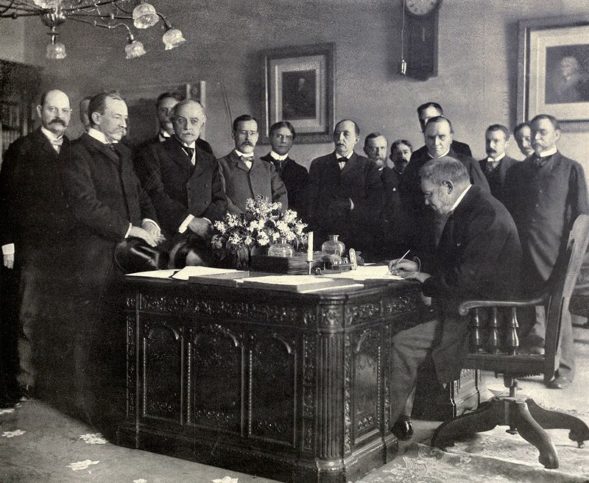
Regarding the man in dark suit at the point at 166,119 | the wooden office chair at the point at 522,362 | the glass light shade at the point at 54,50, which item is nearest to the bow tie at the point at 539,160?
the wooden office chair at the point at 522,362

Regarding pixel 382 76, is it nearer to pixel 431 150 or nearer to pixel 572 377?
pixel 431 150

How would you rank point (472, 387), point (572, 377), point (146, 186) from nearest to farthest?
point (572, 377) → point (472, 387) → point (146, 186)

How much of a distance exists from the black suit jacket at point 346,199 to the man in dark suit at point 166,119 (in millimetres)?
778

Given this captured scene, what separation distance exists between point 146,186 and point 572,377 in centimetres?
268

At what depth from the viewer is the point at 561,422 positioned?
3.16 meters

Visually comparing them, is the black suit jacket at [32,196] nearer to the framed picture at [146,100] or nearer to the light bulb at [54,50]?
the framed picture at [146,100]

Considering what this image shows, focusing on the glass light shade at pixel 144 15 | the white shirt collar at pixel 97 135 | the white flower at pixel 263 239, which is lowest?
the white flower at pixel 263 239

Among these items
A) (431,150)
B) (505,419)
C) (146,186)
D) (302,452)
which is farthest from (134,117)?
(505,419)

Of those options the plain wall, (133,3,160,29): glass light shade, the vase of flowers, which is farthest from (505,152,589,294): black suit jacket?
(133,3,160,29): glass light shade

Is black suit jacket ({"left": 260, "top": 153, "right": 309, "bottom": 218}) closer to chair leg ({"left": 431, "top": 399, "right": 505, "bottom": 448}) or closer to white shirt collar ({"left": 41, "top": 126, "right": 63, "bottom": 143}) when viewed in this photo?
white shirt collar ({"left": 41, "top": 126, "right": 63, "bottom": 143})

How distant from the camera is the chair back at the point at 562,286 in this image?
304 centimetres

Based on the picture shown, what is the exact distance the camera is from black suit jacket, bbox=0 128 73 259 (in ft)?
13.9

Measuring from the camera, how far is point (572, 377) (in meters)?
3.31

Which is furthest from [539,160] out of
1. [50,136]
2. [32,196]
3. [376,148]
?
[32,196]
